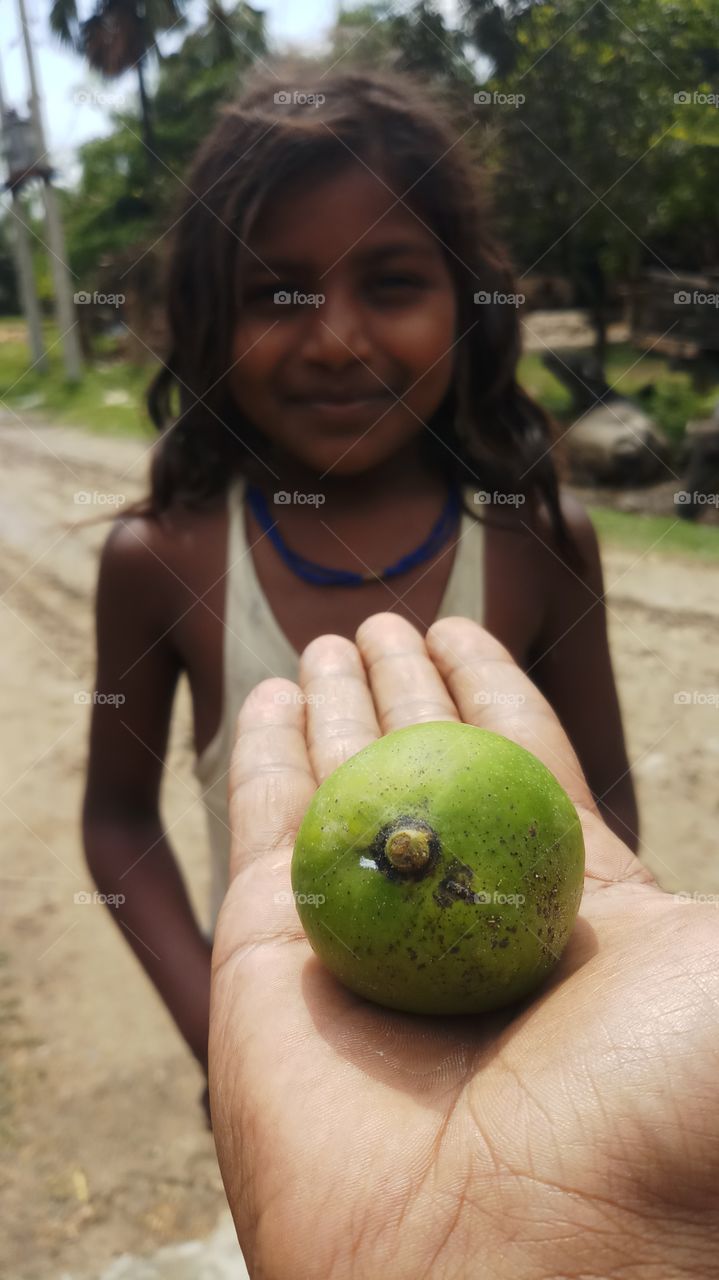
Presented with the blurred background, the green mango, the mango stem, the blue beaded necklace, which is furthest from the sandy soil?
the mango stem

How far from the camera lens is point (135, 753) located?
3.05 meters

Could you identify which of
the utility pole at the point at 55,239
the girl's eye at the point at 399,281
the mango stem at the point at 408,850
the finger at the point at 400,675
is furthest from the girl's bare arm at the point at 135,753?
the utility pole at the point at 55,239

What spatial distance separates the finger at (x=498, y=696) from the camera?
8.30 ft

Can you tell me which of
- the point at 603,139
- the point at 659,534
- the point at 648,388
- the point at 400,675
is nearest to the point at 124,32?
the point at 603,139

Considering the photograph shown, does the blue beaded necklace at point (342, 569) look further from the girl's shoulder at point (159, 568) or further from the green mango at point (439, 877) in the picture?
the green mango at point (439, 877)

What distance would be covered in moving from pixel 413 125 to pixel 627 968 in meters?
2.50

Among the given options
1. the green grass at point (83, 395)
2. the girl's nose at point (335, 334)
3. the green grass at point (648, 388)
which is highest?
the girl's nose at point (335, 334)

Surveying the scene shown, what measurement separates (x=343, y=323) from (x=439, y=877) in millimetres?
1615

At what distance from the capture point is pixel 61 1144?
3.98 m

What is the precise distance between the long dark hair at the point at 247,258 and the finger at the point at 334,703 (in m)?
0.76

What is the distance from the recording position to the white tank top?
290 cm

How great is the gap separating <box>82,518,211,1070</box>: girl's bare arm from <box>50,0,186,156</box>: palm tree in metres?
14.0

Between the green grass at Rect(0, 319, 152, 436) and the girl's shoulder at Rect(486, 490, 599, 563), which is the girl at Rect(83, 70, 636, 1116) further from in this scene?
the green grass at Rect(0, 319, 152, 436)

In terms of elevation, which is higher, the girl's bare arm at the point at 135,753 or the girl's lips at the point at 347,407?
the girl's lips at the point at 347,407
